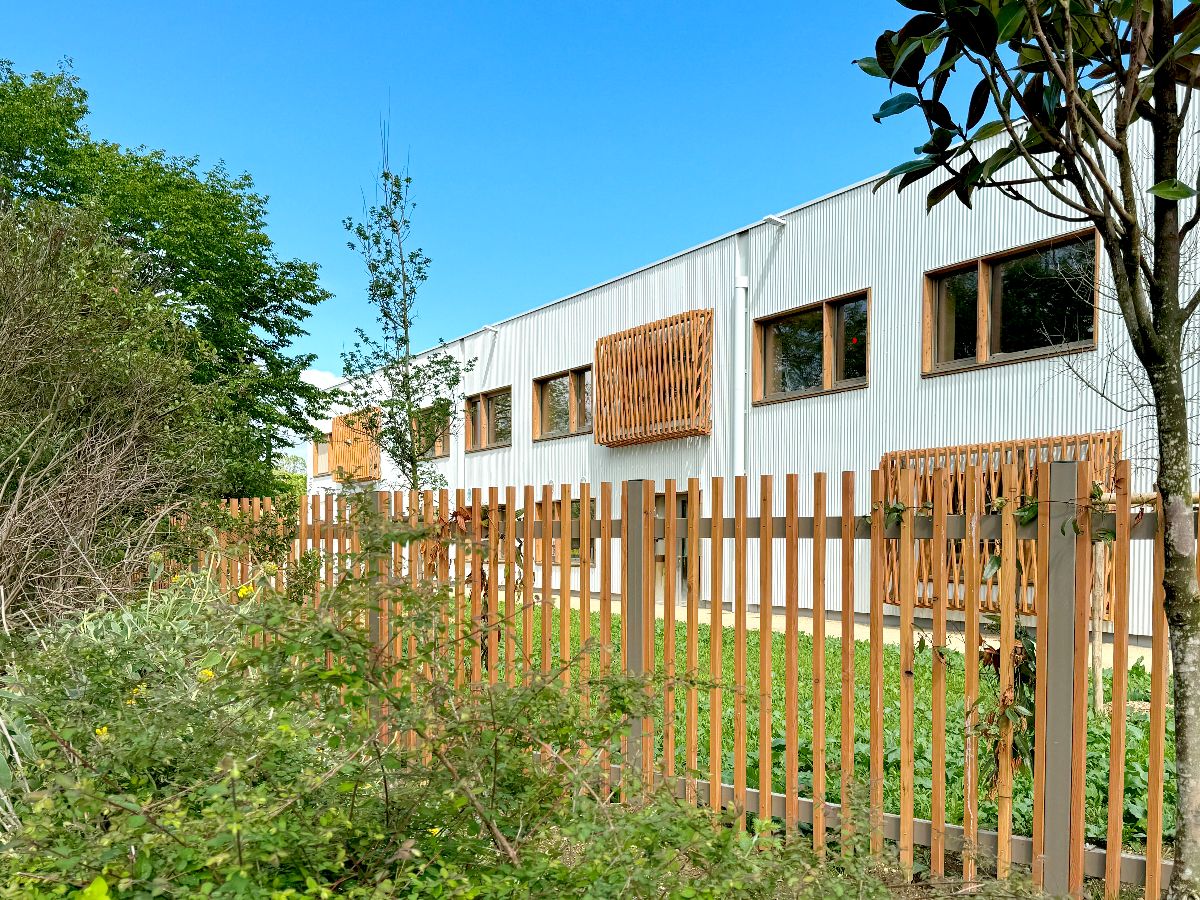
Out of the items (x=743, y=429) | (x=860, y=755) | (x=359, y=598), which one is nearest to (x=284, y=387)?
(x=743, y=429)

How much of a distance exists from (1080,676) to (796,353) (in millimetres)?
12857

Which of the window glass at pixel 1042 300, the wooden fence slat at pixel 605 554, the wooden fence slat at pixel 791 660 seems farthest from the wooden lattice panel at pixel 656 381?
the wooden fence slat at pixel 791 660

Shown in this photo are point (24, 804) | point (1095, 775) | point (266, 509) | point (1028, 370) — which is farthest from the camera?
point (1028, 370)

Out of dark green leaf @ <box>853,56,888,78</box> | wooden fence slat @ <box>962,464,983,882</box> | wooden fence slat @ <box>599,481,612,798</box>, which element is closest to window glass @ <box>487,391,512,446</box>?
wooden fence slat @ <box>599,481,612,798</box>

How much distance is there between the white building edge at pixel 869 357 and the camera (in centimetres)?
1180

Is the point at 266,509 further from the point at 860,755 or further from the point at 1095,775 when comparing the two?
the point at 1095,775

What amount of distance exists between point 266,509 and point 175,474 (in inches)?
41.9

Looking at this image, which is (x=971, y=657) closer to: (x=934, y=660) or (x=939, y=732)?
(x=934, y=660)

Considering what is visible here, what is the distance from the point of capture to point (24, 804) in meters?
2.65

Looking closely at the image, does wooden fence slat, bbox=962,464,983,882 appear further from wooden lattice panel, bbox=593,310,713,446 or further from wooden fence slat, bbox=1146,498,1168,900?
wooden lattice panel, bbox=593,310,713,446

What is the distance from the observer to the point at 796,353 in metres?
15.9

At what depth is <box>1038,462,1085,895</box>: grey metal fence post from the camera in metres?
3.41

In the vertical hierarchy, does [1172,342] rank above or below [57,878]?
above

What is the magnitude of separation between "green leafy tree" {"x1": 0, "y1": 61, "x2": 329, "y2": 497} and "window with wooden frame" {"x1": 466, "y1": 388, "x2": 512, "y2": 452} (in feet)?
12.3
